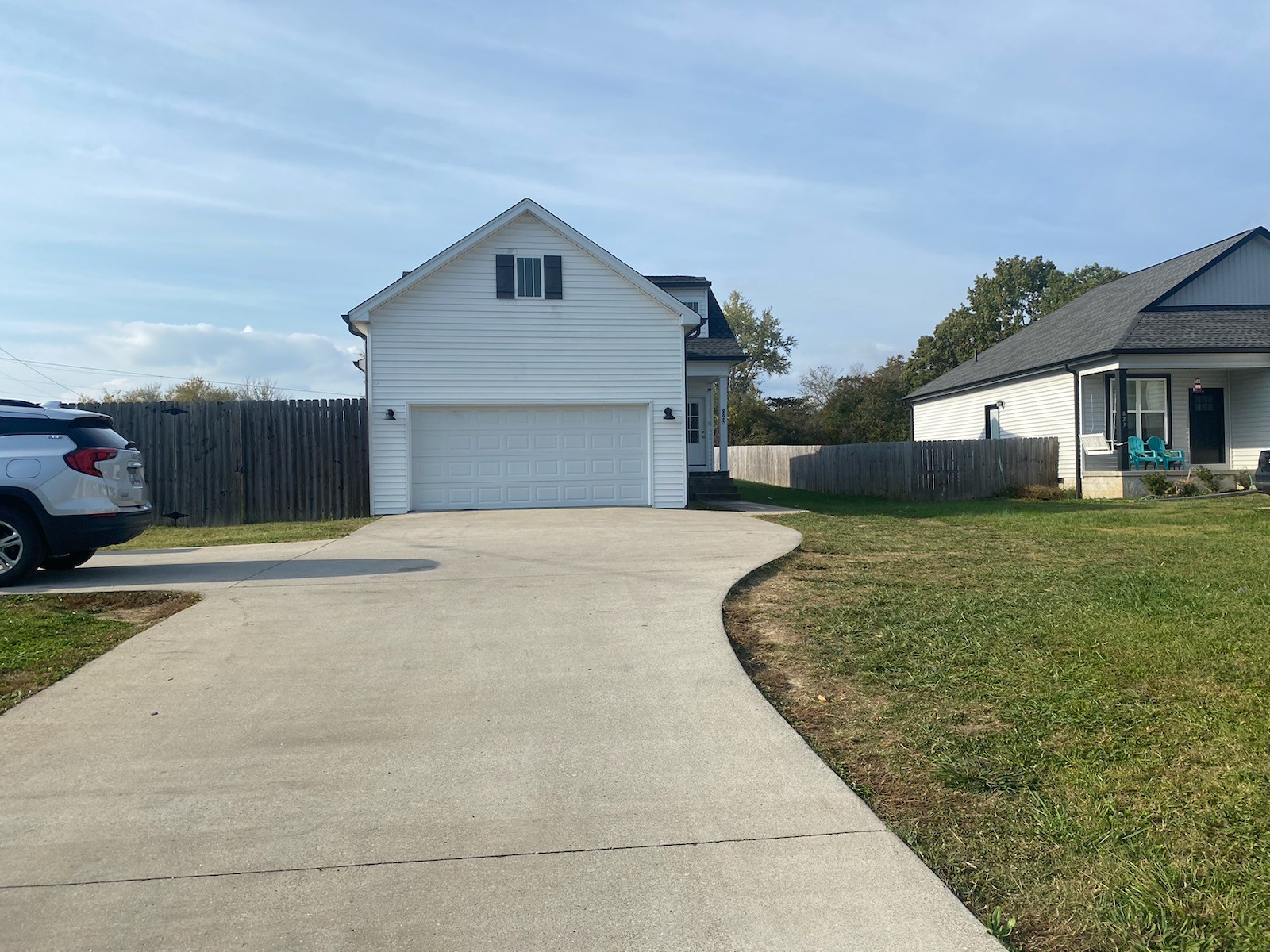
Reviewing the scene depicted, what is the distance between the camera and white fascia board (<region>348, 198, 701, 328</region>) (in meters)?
17.5

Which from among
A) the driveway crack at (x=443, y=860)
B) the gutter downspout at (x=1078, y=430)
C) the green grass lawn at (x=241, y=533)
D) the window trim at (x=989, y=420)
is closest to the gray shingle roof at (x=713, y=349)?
the gutter downspout at (x=1078, y=430)

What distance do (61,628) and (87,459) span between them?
9.97 feet

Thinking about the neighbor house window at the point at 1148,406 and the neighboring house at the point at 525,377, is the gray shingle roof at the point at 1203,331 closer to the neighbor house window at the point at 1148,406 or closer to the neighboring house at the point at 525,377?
the neighbor house window at the point at 1148,406

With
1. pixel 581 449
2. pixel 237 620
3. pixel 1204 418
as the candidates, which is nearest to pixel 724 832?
pixel 237 620

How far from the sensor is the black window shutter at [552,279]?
1830 centimetres

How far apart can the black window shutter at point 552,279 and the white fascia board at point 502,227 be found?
549 mm

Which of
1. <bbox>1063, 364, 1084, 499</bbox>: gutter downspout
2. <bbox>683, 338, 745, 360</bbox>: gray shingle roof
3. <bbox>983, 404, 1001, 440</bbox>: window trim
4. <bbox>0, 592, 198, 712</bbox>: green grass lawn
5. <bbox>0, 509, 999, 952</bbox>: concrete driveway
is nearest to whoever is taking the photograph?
<bbox>0, 509, 999, 952</bbox>: concrete driveway

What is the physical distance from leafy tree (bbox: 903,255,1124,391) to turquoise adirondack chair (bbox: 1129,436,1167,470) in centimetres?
2613

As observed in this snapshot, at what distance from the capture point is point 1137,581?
26.7 ft

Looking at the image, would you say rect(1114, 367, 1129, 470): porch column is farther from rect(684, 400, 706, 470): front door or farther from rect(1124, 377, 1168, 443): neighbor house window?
rect(684, 400, 706, 470): front door

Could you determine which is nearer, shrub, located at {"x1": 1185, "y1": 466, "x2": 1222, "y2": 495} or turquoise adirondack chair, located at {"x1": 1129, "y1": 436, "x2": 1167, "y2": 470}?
shrub, located at {"x1": 1185, "y1": 466, "x2": 1222, "y2": 495}

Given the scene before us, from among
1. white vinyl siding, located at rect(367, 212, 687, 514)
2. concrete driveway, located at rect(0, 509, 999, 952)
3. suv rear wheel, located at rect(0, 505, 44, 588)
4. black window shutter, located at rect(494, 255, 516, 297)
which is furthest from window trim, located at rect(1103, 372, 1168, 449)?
suv rear wheel, located at rect(0, 505, 44, 588)

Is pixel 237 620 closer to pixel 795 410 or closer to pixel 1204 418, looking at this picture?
pixel 1204 418

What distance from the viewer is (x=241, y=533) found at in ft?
48.0
